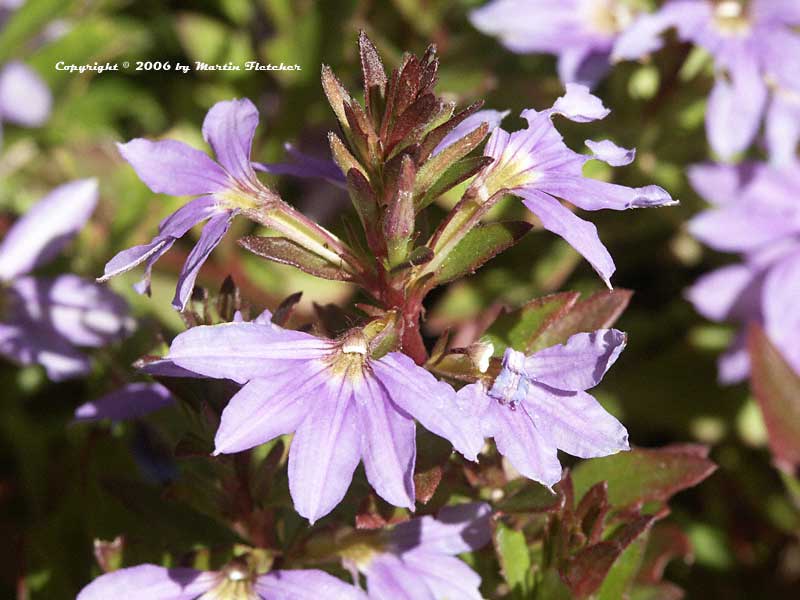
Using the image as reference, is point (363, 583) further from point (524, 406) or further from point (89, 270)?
point (89, 270)

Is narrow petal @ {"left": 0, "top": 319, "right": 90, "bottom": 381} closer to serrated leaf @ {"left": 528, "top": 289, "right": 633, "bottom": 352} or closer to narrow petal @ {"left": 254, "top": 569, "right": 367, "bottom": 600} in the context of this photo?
narrow petal @ {"left": 254, "top": 569, "right": 367, "bottom": 600}

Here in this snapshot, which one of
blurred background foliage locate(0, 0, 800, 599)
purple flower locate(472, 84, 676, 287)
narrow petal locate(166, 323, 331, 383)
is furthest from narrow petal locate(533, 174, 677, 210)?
blurred background foliage locate(0, 0, 800, 599)

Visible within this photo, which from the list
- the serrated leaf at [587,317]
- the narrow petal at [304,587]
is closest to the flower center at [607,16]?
the serrated leaf at [587,317]

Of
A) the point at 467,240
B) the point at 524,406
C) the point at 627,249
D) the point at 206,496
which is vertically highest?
the point at 467,240

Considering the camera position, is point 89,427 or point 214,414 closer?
point 214,414

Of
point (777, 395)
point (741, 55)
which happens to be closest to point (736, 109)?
point (741, 55)

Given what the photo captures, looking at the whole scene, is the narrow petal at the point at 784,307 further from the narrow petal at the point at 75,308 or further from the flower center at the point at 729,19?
the narrow petal at the point at 75,308

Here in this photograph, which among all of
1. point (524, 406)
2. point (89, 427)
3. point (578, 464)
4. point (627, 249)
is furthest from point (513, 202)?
point (524, 406)
